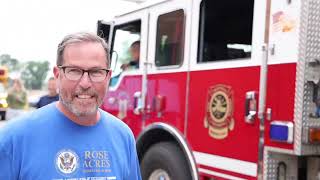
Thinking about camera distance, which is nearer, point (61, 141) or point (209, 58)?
point (61, 141)

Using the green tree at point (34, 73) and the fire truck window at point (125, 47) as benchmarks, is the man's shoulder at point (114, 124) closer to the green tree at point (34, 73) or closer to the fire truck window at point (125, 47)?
the fire truck window at point (125, 47)

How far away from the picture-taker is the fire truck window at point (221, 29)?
4.27 meters

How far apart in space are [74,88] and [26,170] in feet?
1.08

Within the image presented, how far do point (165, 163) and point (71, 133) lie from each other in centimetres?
306

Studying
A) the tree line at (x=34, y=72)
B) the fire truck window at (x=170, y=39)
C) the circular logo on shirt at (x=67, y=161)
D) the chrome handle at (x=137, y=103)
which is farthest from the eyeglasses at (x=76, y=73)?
the tree line at (x=34, y=72)

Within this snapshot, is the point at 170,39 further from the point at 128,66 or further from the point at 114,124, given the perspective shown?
the point at 114,124

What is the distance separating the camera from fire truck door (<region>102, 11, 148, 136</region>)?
17.9 feet

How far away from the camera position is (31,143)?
1722 mm

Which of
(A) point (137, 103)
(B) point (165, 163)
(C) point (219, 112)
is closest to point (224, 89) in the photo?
(C) point (219, 112)

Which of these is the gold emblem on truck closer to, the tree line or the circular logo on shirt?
the circular logo on shirt

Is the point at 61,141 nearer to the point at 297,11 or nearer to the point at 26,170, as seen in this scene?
the point at 26,170

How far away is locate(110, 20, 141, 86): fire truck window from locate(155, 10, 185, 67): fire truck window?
47 centimetres

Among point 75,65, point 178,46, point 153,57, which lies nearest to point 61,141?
point 75,65

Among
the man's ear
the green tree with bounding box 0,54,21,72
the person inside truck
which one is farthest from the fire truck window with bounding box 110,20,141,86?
the green tree with bounding box 0,54,21,72
